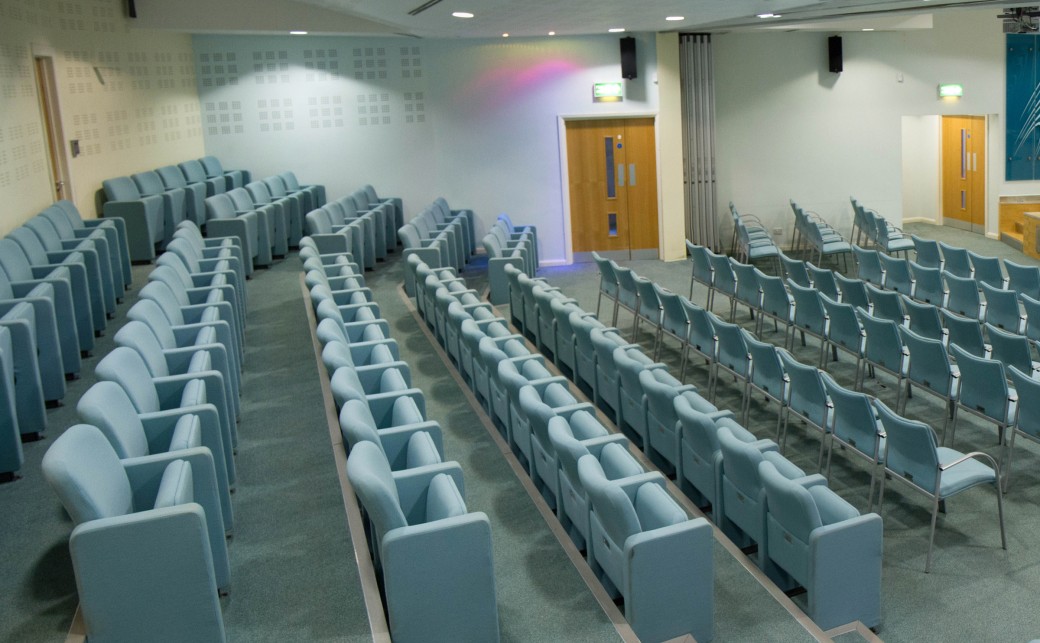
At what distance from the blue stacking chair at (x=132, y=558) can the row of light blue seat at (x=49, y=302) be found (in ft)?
6.12

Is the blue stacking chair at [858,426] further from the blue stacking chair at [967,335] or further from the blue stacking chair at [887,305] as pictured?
the blue stacking chair at [887,305]

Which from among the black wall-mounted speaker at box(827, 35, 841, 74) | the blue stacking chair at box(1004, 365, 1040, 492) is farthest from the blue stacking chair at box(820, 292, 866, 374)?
the black wall-mounted speaker at box(827, 35, 841, 74)

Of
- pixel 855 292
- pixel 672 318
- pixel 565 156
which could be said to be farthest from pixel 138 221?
pixel 855 292

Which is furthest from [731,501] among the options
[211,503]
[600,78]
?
[600,78]

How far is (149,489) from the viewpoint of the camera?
4.03m

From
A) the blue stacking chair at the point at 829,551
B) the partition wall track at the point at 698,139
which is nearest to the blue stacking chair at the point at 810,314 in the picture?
the blue stacking chair at the point at 829,551

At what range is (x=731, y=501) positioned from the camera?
17.3 ft

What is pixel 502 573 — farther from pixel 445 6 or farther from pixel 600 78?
pixel 600 78

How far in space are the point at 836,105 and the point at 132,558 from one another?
45.0 feet

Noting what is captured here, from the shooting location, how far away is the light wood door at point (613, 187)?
552 inches

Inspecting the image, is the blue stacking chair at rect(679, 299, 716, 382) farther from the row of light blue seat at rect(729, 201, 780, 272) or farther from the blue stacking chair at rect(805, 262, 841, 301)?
the row of light blue seat at rect(729, 201, 780, 272)

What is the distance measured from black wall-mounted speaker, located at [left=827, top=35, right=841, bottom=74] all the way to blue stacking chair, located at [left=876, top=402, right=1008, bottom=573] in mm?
10257

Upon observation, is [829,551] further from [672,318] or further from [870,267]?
[870,267]

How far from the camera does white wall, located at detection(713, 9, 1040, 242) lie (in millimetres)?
14648
